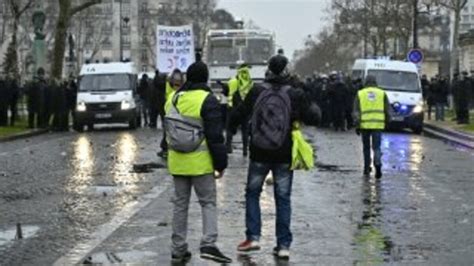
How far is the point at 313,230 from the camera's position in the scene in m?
11.0

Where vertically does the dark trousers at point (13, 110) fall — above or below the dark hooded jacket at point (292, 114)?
→ below

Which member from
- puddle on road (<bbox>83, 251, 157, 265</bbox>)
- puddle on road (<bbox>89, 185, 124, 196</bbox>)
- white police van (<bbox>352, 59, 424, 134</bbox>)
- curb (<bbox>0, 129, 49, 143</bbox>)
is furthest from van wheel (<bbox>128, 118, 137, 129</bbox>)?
puddle on road (<bbox>83, 251, 157, 265</bbox>)

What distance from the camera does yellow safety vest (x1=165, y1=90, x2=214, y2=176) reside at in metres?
8.93

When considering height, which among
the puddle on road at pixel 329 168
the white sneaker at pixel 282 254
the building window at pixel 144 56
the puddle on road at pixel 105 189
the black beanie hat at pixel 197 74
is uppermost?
the building window at pixel 144 56

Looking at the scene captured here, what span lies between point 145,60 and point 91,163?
384 ft

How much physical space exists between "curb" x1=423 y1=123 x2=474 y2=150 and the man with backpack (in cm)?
1696

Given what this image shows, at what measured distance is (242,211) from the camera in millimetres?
12445

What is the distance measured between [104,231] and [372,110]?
702cm

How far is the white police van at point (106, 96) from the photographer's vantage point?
3366cm

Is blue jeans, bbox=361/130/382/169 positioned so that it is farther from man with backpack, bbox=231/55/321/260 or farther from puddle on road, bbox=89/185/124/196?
man with backpack, bbox=231/55/321/260

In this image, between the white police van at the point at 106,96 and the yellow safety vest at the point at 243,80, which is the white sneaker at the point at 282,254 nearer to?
the yellow safety vest at the point at 243,80

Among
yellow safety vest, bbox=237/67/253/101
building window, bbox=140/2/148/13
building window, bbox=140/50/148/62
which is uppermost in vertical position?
building window, bbox=140/2/148/13

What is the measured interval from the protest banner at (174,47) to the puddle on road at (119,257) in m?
26.1

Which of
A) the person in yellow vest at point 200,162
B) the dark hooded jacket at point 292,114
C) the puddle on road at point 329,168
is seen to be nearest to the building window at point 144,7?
the puddle on road at point 329,168
